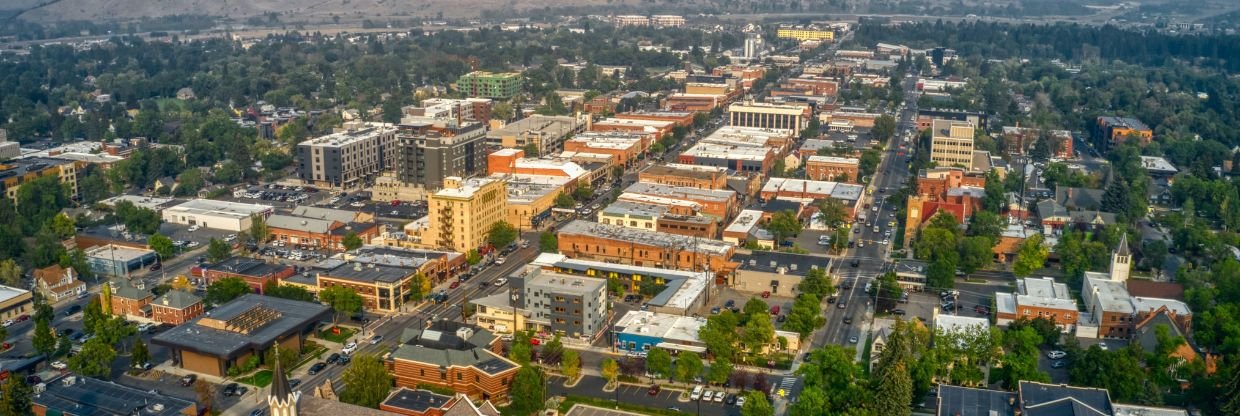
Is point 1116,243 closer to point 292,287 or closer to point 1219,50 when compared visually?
point 292,287

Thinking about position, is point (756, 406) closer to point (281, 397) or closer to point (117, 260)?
point (281, 397)

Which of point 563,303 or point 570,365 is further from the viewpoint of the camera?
point 563,303

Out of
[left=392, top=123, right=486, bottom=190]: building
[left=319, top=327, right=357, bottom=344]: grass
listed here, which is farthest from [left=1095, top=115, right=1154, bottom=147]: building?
[left=319, top=327, right=357, bottom=344]: grass

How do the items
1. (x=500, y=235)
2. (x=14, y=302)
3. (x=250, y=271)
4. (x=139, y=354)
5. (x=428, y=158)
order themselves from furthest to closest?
(x=428, y=158), (x=500, y=235), (x=250, y=271), (x=14, y=302), (x=139, y=354)

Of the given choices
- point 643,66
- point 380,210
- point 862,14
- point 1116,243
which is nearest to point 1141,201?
point 1116,243

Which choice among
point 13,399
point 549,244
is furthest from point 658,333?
point 13,399

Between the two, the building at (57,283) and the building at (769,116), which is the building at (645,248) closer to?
the building at (57,283)

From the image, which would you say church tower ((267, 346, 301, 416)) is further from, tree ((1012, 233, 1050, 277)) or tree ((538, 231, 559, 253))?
tree ((1012, 233, 1050, 277))
